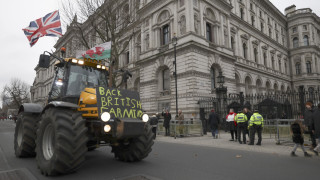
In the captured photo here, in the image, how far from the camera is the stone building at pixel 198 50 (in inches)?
914

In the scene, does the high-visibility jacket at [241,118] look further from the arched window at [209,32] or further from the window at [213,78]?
the arched window at [209,32]

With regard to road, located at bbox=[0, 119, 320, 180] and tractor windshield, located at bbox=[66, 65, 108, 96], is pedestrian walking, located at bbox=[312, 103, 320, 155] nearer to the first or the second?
road, located at bbox=[0, 119, 320, 180]

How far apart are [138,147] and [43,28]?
8.16m

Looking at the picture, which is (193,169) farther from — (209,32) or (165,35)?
(209,32)

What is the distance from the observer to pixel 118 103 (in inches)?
207

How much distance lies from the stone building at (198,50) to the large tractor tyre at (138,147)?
1612 cm

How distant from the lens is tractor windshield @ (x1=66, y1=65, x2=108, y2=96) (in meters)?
5.79

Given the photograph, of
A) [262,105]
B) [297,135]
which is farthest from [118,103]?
[262,105]

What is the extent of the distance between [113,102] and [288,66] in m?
54.8

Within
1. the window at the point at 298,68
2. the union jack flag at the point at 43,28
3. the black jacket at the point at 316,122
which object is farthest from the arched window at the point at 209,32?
the window at the point at 298,68

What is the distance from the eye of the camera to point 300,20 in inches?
1966

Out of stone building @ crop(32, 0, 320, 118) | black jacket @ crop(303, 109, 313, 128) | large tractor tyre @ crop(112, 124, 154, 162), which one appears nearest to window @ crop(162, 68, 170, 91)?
stone building @ crop(32, 0, 320, 118)

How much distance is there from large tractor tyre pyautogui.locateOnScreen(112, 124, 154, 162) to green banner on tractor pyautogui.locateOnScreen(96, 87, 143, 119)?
0.59m

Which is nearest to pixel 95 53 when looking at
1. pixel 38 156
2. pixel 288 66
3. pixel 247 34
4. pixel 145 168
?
pixel 38 156
